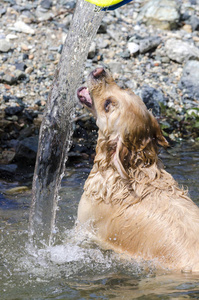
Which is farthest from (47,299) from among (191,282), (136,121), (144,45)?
(144,45)

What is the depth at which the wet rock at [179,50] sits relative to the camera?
42.2 ft

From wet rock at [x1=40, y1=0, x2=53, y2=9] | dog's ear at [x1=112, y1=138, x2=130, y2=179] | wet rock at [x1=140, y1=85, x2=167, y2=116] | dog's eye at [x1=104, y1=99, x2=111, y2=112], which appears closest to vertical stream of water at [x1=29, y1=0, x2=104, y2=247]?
dog's eye at [x1=104, y1=99, x2=111, y2=112]

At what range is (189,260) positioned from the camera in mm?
4992

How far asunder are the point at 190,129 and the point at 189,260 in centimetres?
649

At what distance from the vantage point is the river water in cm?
472

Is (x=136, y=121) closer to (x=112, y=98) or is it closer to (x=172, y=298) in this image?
(x=112, y=98)

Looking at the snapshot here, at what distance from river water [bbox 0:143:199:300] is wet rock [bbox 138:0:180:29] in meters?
8.31

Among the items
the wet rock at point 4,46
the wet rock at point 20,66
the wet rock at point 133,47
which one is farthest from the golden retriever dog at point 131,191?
the wet rock at point 133,47

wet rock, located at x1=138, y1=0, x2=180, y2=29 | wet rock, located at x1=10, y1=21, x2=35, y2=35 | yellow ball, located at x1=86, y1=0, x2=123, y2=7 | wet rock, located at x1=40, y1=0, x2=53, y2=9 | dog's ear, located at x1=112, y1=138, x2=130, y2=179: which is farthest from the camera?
wet rock, located at x1=138, y1=0, x2=180, y2=29

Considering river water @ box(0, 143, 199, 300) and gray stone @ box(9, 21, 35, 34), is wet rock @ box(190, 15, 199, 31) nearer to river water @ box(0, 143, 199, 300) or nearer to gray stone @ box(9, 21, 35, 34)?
gray stone @ box(9, 21, 35, 34)

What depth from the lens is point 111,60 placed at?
12578 millimetres

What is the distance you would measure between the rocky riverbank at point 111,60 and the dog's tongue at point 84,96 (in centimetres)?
341

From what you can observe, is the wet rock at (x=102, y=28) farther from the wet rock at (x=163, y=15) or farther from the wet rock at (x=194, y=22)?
the wet rock at (x=194, y=22)

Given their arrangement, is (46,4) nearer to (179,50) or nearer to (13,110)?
(179,50)
